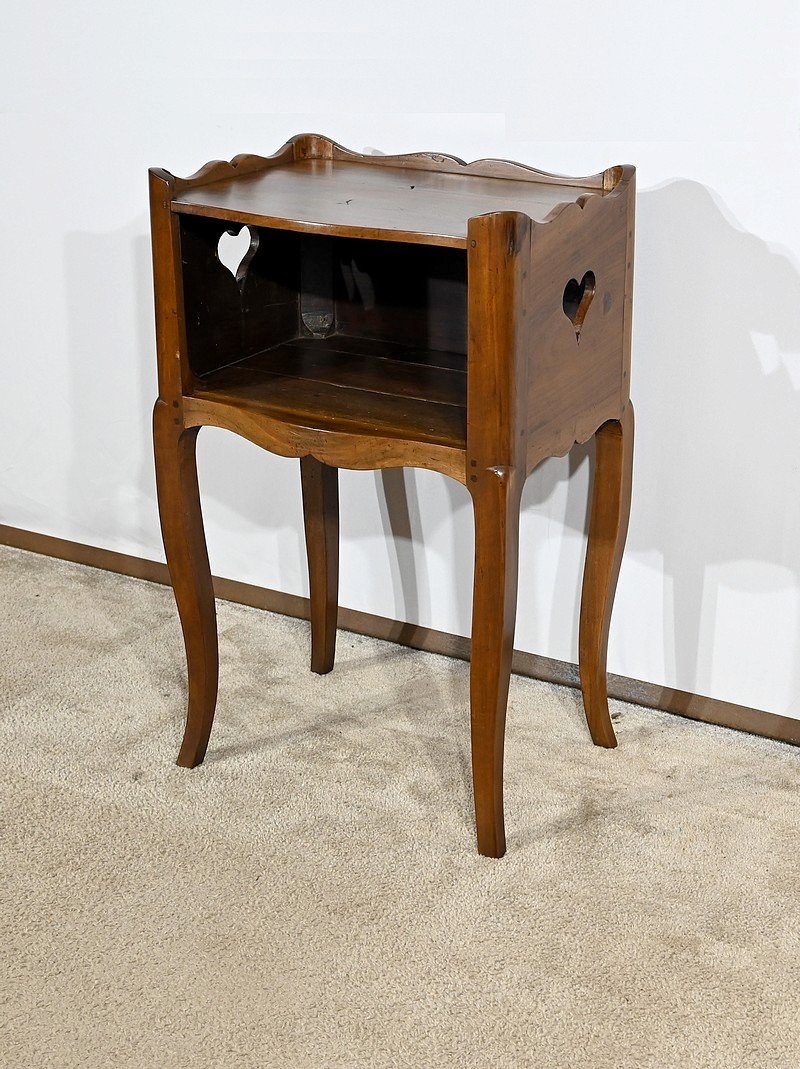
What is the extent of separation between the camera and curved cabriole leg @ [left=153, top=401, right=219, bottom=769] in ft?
5.42

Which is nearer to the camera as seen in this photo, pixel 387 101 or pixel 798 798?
pixel 798 798

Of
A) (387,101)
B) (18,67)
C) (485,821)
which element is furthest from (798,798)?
(18,67)

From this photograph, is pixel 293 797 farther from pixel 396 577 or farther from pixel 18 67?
pixel 18 67

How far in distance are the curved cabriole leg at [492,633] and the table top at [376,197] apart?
0.29 meters

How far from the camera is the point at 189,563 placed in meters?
1.71

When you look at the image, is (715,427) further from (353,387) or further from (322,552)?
(322,552)

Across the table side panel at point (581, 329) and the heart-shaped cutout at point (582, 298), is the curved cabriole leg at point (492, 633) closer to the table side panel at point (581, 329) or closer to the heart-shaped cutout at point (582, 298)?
the table side panel at point (581, 329)

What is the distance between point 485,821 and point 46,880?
56 centimetres

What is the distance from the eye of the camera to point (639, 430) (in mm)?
1837

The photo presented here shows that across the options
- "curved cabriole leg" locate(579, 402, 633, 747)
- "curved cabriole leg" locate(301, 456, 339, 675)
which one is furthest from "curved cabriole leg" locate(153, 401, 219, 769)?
"curved cabriole leg" locate(579, 402, 633, 747)

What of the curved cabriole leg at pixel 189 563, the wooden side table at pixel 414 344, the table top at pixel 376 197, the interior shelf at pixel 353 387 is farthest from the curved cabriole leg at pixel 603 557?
the curved cabriole leg at pixel 189 563

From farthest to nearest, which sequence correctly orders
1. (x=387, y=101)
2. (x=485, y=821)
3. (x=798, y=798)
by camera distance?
1. (x=387, y=101)
2. (x=798, y=798)
3. (x=485, y=821)

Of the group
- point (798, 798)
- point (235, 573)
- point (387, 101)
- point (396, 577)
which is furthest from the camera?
point (235, 573)

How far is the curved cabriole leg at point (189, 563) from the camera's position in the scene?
5.42 feet
